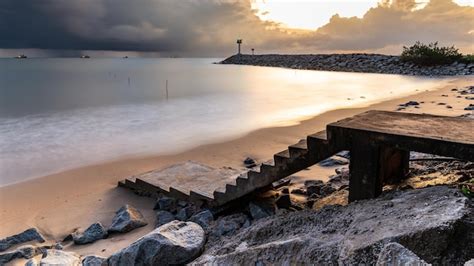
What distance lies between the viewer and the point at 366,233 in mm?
2453

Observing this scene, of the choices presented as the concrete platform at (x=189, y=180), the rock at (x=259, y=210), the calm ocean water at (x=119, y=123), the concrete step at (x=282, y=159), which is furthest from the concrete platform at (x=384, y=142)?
the calm ocean water at (x=119, y=123)

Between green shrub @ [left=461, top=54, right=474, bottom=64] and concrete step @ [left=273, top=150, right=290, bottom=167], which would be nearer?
concrete step @ [left=273, top=150, right=290, bottom=167]

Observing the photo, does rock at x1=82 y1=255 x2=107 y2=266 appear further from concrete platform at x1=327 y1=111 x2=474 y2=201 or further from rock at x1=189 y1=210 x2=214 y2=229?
concrete platform at x1=327 y1=111 x2=474 y2=201

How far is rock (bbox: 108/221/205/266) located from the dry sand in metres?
0.72

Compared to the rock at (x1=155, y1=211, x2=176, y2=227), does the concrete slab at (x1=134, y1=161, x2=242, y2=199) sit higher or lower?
higher

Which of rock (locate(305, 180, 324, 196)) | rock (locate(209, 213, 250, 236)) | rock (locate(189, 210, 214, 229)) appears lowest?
rock (locate(189, 210, 214, 229))

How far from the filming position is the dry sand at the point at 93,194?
4508 mm

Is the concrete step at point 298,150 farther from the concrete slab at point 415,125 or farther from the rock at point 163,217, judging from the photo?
the rock at point 163,217

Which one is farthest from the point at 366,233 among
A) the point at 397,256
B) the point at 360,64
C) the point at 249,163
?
the point at 360,64

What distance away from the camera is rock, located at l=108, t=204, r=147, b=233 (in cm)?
429

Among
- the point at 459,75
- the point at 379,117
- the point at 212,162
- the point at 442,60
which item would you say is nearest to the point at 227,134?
the point at 212,162

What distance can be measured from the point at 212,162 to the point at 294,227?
4.15 meters

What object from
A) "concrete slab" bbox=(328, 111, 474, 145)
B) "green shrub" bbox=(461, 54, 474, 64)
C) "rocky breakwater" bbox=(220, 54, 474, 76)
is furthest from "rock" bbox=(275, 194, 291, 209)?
"green shrub" bbox=(461, 54, 474, 64)

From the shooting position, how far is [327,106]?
51.6 ft
